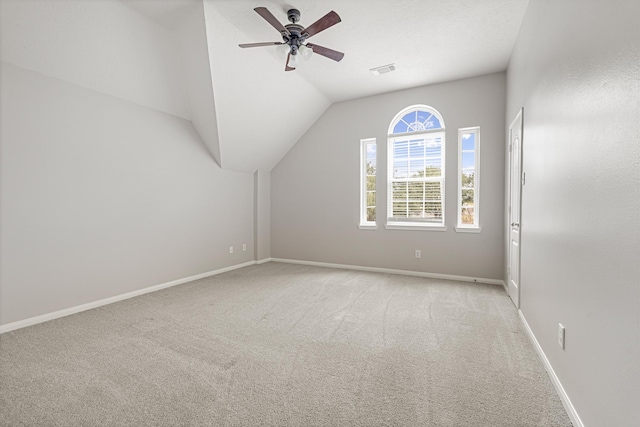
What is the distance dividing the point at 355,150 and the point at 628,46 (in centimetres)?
412

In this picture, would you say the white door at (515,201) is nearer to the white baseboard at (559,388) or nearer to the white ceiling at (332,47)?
the white baseboard at (559,388)

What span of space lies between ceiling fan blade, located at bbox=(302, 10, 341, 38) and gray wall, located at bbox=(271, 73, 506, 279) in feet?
8.53

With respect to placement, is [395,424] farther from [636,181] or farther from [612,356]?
[636,181]

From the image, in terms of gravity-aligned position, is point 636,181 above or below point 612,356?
above

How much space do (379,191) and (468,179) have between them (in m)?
1.39

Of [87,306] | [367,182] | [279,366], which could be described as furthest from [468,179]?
[87,306]

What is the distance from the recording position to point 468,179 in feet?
14.7

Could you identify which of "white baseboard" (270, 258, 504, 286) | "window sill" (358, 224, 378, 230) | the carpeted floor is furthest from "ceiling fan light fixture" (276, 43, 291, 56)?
"white baseboard" (270, 258, 504, 286)

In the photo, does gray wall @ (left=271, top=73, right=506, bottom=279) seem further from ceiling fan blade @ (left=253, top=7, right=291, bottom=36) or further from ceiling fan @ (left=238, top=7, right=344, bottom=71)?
ceiling fan blade @ (left=253, top=7, right=291, bottom=36)

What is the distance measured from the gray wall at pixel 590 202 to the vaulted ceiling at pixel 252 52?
112 centimetres

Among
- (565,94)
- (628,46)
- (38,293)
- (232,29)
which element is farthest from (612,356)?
(38,293)

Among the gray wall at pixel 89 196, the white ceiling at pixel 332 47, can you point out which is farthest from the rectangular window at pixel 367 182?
the gray wall at pixel 89 196

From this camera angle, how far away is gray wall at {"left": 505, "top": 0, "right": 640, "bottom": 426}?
111cm

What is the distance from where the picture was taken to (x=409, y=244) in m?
4.78
